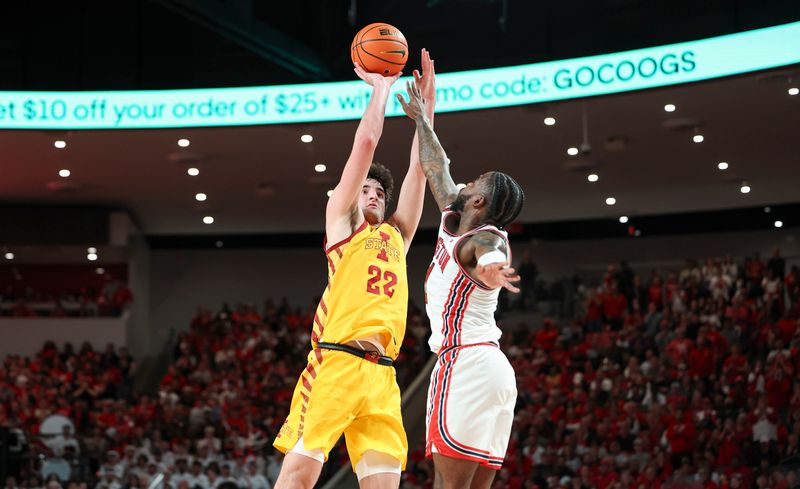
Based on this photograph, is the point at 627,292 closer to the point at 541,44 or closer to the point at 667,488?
the point at 541,44

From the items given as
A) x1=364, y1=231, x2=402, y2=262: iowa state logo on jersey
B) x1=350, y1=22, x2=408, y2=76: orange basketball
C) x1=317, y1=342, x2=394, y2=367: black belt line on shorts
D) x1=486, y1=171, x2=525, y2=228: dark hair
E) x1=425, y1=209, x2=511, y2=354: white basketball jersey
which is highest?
x1=350, y1=22, x2=408, y2=76: orange basketball

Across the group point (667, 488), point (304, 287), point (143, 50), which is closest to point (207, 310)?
point (304, 287)

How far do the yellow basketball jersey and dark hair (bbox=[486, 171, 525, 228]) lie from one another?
64 cm

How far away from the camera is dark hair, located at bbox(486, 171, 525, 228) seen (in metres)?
4.64

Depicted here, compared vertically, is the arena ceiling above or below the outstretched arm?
above

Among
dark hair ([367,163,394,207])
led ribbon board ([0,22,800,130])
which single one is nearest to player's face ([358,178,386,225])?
dark hair ([367,163,394,207])

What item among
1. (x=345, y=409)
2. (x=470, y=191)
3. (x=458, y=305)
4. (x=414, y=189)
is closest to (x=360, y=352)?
(x=345, y=409)

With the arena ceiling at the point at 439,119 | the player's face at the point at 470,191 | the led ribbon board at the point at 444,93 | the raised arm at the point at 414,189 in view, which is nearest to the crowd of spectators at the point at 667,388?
the arena ceiling at the point at 439,119

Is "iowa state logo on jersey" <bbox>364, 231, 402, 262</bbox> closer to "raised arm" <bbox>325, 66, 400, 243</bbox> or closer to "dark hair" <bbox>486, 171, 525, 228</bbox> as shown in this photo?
"raised arm" <bbox>325, 66, 400, 243</bbox>

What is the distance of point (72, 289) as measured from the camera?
25078 mm

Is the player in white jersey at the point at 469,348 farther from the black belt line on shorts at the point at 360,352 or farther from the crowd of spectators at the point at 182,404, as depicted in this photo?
the crowd of spectators at the point at 182,404

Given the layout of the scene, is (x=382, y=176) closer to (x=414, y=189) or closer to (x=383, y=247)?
(x=414, y=189)

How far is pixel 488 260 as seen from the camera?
423cm

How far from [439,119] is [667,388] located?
16.7ft
